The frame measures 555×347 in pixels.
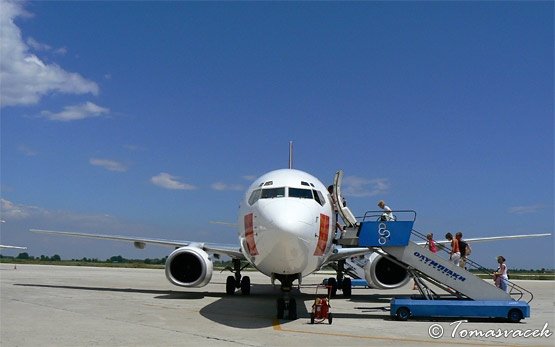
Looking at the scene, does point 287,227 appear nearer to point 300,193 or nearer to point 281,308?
point 300,193

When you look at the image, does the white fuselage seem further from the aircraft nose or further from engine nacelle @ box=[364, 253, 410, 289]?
engine nacelle @ box=[364, 253, 410, 289]

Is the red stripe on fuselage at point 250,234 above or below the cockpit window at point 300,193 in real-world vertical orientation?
below

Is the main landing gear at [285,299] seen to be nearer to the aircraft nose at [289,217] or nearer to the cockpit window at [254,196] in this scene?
the aircraft nose at [289,217]

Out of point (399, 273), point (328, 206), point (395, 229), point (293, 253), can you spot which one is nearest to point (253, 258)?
point (293, 253)

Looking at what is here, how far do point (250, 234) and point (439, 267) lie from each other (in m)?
4.68

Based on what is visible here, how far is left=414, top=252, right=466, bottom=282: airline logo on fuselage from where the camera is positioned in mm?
11977

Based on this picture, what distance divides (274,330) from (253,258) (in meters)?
1.66

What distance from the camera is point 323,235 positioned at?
35.6 feet

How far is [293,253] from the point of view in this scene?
31.5ft

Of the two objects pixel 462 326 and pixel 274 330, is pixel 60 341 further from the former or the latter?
pixel 462 326

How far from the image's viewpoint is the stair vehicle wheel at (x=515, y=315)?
11.2m

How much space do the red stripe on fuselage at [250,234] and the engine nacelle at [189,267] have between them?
5664mm

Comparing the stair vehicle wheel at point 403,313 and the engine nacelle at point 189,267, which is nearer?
the stair vehicle wheel at point 403,313

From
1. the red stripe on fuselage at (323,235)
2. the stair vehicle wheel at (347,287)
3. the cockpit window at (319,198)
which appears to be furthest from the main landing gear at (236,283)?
the red stripe on fuselage at (323,235)
